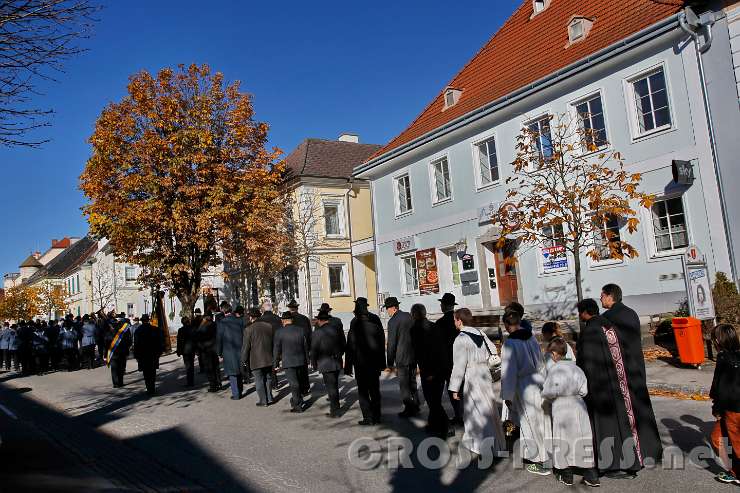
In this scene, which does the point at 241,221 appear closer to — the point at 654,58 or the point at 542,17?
the point at 542,17

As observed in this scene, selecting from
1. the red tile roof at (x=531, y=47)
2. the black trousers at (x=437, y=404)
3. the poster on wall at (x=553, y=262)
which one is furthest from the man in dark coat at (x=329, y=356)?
the red tile roof at (x=531, y=47)

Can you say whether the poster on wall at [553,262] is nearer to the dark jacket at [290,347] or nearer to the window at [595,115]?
the window at [595,115]

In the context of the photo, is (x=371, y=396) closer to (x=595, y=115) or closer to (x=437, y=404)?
(x=437, y=404)

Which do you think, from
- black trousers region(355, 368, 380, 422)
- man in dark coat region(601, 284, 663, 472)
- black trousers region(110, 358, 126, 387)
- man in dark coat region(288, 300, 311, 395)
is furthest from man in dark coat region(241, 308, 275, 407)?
man in dark coat region(601, 284, 663, 472)

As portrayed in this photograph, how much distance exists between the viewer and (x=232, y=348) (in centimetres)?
1183

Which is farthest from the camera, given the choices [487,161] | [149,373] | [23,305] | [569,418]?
[23,305]

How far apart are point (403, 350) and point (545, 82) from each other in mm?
10939

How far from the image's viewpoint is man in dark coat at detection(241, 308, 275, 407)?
A: 10812 millimetres

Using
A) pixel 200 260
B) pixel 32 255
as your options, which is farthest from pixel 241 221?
pixel 32 255

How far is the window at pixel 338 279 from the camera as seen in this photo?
100ft

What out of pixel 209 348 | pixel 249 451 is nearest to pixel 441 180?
pixel 209 348

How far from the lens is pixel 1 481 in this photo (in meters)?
6.79

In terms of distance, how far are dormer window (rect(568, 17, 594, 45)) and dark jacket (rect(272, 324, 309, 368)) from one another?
12778mm

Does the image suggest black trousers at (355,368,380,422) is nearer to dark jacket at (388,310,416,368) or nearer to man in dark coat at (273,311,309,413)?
dark jacket at (388,310,416,368)
